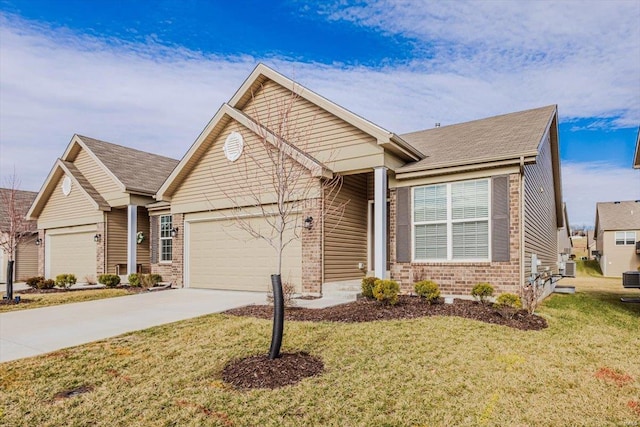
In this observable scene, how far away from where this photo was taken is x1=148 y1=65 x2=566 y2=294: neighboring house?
1005 centimetres

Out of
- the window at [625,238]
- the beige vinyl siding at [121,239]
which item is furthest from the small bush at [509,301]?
the window at [625,238]

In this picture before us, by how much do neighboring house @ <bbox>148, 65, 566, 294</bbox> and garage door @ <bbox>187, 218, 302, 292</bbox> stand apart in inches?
1.6

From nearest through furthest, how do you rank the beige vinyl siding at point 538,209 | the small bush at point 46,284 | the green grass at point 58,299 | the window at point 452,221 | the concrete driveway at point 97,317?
1. the concrete driveway at point 97,317
2. the window at point 452,221
3. the beige vinyl siding at point 538,209
4. the green grass at point 58,299
5. the small bush at point 46,284

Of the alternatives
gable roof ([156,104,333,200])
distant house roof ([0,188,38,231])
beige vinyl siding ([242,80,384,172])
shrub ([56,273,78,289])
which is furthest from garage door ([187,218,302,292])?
distant house roof ([0,188,38,231])

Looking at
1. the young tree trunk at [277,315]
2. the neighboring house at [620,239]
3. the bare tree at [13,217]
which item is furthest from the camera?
the neighboring house at [620,239]

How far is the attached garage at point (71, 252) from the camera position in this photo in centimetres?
1955

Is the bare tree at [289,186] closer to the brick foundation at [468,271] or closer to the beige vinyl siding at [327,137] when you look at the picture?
the beige vinyl siding at [327,137]

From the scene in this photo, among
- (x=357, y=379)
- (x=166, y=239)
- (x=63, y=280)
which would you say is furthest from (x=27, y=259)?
(x=357, y=379)

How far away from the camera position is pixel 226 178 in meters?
14.1

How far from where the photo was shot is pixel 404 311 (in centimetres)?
879

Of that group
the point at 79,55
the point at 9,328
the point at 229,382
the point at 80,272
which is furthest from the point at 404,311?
the point at 80,272

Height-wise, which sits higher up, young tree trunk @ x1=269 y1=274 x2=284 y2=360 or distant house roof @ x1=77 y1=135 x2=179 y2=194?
distant house roof @ x1=77 y1=135 x2=179 y2=194

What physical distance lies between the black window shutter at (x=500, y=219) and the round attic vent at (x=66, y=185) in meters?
19.1

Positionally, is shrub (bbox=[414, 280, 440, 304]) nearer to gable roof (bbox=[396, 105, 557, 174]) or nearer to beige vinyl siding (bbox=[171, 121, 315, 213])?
gable roof (bbox=[396, 105, 557, 174])
